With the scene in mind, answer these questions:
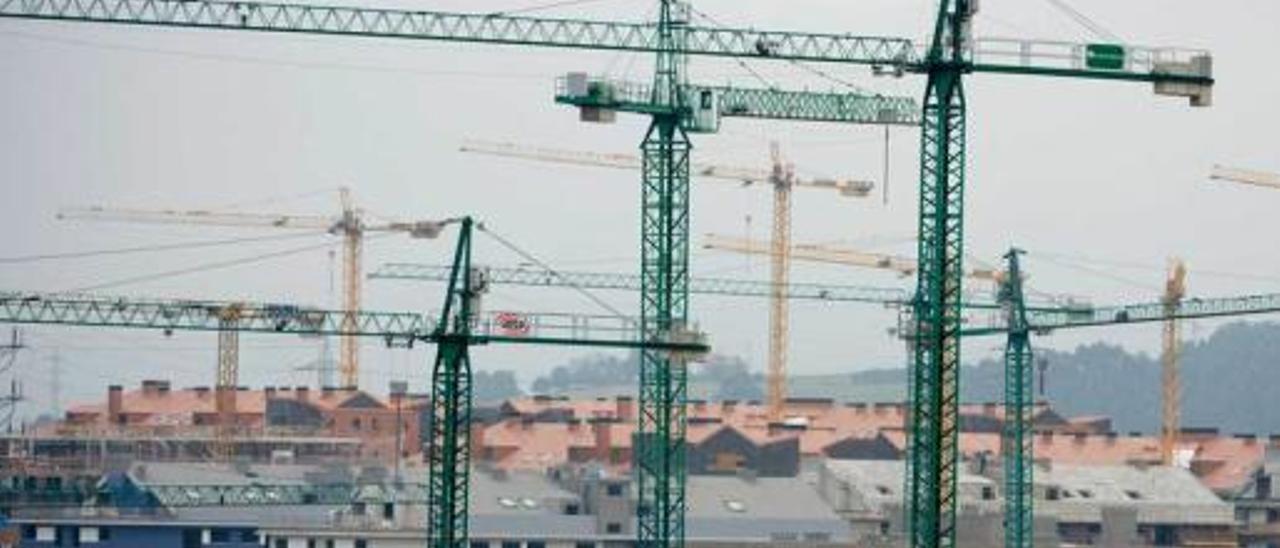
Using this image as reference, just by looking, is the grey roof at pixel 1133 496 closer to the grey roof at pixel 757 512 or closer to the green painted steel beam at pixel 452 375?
the grey roof at pixel 757 512

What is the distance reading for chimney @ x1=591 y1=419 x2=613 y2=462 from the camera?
17738 cm

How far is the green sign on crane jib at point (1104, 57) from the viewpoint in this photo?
88312mm

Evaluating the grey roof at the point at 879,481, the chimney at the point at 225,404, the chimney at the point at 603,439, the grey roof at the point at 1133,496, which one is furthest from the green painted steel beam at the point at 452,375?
the chimney at the point at 225,404

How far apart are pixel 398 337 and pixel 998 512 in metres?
63.3

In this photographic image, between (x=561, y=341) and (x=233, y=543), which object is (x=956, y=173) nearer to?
(x=561, y=341)

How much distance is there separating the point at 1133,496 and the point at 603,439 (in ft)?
80.3

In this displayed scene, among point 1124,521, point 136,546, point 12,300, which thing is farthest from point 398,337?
point 1124,521

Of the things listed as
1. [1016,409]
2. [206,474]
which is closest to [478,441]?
[206,474]

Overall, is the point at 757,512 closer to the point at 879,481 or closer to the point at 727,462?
the point at 727,462

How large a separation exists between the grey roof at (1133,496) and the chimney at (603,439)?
1897 cm

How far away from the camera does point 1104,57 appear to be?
3489 inches

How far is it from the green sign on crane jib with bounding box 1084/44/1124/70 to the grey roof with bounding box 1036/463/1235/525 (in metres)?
77.9

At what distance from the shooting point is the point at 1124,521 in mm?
167000

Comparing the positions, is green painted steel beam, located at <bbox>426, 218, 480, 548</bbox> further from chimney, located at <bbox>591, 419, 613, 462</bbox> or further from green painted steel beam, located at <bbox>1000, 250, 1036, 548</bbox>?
chimney, located at <bbox>591, 419, 613, 462</bbox>
